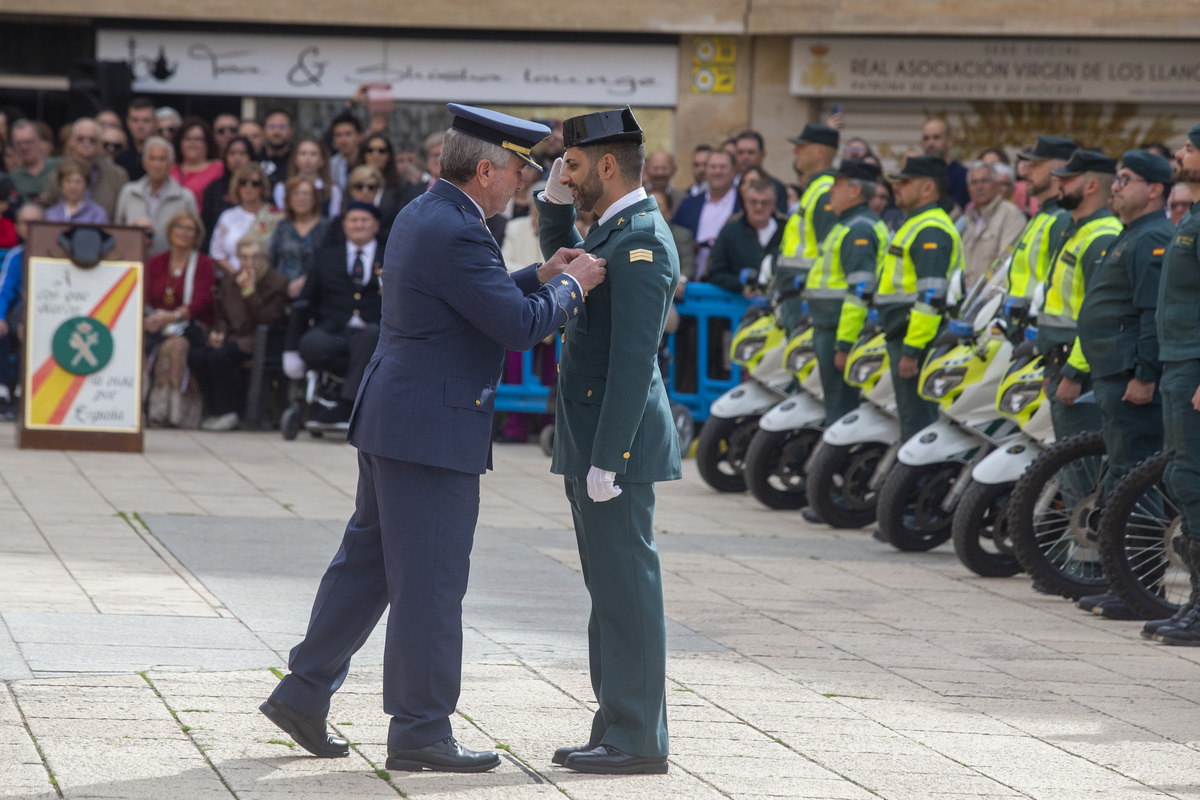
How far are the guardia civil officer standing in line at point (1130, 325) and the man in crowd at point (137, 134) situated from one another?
10.0m

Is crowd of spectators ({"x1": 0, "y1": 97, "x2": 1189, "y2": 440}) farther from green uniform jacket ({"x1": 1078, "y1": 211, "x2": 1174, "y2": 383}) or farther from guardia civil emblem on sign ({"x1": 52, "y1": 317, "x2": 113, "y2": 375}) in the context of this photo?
green uniform jacket ({"x1": 1078, "y1": 211, "x2": 1174, "y2": 383})

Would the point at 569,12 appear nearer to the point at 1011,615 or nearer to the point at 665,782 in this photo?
the point at 1011,615

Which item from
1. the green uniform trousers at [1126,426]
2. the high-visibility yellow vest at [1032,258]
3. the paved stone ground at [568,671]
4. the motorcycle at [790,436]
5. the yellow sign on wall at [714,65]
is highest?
the yellow sign on wall at [714,65]

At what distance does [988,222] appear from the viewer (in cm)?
1202

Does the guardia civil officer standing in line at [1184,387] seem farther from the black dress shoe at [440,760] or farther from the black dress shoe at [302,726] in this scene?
the black dress shoe at [302,726]

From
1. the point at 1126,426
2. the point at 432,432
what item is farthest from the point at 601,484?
the point at 1126,426

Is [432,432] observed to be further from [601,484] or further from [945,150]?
[945,150]

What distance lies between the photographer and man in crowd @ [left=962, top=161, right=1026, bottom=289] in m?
11.8

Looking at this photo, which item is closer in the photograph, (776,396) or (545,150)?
(776,396)

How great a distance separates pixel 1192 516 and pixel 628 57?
14.1 m

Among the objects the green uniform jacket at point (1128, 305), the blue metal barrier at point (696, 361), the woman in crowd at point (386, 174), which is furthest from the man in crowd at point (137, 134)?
the green uniform jacket at point (1128, 305)

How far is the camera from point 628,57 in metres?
20.2

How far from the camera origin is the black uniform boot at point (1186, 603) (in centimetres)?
694

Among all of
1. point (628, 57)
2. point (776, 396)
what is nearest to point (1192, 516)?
point (776, 396)
